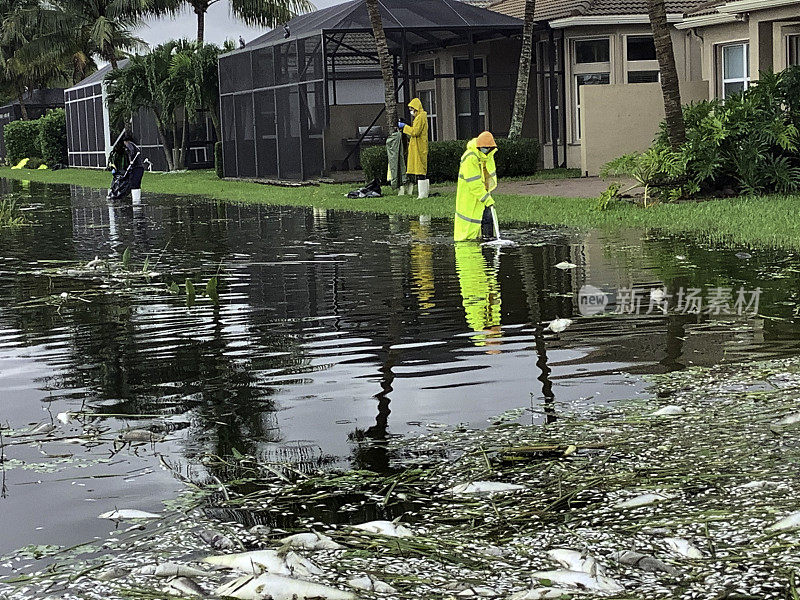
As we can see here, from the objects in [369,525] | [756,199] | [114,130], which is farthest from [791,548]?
[114,130]

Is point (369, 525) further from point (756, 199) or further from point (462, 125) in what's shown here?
point (462, 125)

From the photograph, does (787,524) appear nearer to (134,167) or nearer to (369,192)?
(369,192)

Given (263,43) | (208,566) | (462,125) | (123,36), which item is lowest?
(208,566)

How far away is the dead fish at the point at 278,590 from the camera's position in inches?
160

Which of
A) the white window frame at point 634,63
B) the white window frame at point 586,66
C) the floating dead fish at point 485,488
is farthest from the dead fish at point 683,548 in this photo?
the white window frame at point 634,63

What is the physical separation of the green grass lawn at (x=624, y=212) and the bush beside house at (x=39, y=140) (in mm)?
36536

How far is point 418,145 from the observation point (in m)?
25.4

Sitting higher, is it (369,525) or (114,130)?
(114,130)

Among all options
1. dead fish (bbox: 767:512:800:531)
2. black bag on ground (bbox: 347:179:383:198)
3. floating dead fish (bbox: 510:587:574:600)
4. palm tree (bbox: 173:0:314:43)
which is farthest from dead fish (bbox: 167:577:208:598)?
palm tree (bbox: 173:0:314:43)

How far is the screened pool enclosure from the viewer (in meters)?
30.8

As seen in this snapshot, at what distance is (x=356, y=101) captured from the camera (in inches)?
1544

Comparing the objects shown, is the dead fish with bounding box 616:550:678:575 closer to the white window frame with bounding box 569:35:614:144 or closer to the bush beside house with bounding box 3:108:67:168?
the white window frame with bounding box 569:35:614:144

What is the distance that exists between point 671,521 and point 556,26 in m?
27.9

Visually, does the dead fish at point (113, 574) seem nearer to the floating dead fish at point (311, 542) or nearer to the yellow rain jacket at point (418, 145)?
the floating dead fish at point (311, 542)
